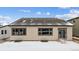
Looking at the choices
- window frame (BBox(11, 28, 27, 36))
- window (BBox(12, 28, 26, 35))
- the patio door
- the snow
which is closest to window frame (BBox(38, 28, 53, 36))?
the patio door

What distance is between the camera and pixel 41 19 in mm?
24953

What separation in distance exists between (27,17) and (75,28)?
8.13 m

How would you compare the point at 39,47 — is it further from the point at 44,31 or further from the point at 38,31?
the point at 44,31

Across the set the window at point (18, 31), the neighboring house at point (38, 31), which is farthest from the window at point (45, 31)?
the window at point (18, 31)

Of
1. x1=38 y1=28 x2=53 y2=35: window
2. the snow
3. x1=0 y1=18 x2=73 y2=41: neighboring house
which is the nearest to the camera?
the snow

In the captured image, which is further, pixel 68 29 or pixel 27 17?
pixel 27 17

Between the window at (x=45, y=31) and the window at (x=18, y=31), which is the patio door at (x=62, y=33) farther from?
the window at (x=18, y=31)

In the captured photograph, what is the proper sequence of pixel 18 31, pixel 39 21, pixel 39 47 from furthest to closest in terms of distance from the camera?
pixel 39 21 < pixel 18 31 < pixel 39 47

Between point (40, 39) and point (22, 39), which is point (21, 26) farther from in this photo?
point (40, 39)

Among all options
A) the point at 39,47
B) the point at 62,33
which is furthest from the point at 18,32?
the point at 39,47

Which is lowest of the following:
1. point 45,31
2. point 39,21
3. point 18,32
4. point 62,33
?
point 62,33

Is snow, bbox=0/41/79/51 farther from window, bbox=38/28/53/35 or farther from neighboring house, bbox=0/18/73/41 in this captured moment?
window, bbox=38/28/53/35

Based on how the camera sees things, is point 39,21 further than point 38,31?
Yes
